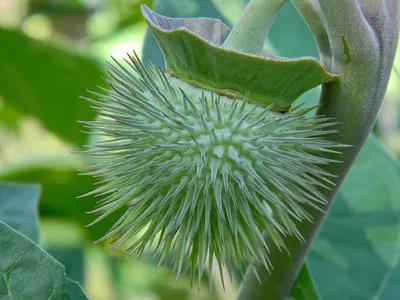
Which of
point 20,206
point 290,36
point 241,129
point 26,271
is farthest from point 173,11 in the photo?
point 26,271

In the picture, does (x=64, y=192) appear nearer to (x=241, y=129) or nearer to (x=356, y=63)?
(x=241, y=129)

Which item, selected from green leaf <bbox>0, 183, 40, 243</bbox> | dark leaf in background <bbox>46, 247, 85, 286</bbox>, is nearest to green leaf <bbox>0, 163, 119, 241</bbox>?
dark leaf in background <bbox>46, 247, 85, 286</bbox>

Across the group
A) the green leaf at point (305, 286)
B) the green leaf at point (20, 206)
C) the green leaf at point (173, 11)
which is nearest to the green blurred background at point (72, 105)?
the green leaf at point (173, 11)

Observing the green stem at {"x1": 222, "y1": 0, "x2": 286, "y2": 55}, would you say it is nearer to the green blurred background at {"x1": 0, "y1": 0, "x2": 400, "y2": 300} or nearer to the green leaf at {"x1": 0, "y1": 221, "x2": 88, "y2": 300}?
the green leaf at {"x1": 0, "y1": 221, "x2": 88, "y2": 300}

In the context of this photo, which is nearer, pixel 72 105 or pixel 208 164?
pixel 208 164

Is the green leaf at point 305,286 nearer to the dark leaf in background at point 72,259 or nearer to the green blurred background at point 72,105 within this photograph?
the green blurred background at point 72,105

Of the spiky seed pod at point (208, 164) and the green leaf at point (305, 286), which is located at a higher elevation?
the spiky seed pod at point (208, 164)

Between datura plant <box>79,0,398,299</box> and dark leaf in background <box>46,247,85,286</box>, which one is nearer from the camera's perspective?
datura plant <box>79,0,398,299</box>
